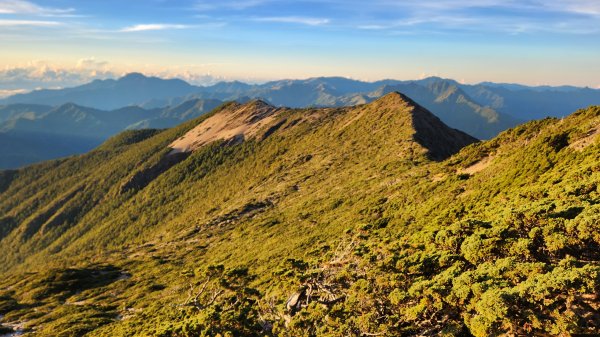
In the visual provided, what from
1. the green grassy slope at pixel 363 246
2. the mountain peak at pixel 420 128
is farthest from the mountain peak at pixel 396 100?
the green grassy slope at pixel 363 246

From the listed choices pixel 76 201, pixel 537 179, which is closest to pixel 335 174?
pixel 537 179

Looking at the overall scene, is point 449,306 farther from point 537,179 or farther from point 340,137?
point 340,137

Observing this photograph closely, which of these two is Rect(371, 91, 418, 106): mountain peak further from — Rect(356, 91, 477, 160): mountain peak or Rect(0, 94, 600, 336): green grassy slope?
Rect(0, 94, 600, 336): green grassy slope

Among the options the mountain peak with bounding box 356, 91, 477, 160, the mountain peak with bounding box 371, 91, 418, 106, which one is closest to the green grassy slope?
the mountain peak with bounding box 356, 91, 477, 160

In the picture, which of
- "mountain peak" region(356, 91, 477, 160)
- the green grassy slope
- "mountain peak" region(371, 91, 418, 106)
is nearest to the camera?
the green grassy slope

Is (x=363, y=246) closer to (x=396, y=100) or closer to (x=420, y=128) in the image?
(x=420, y=128)

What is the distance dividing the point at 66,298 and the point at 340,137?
98774 mm

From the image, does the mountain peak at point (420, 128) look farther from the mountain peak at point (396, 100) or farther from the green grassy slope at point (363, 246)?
the green grassy slope at point (363, 246)

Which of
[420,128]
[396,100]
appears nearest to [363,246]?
[420,128]

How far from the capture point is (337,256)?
35.2m

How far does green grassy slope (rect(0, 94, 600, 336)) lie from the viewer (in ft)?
62.8

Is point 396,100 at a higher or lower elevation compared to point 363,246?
higher

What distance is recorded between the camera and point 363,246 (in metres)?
33.4

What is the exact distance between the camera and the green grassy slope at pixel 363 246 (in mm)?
19141
